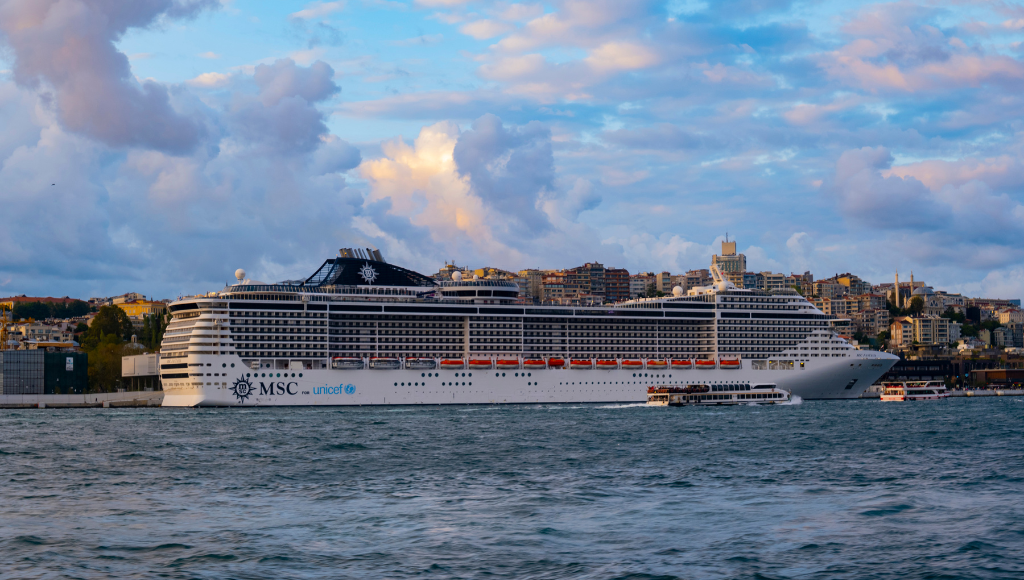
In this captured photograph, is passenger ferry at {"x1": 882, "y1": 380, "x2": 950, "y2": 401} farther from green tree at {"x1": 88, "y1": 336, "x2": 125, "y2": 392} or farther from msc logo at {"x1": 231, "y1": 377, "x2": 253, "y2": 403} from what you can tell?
green tree at {"x1": 88, "y1": 336, "x2": 125, "y2": 392}

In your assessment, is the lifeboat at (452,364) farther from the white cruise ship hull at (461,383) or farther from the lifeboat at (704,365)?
the lifeboat at (704,365)

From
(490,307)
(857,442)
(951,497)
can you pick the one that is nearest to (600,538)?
(951,497)

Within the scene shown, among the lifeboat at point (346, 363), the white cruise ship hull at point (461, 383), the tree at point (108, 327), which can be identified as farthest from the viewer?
the tree at point (108, 327)

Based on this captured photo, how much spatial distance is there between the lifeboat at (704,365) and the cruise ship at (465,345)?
112 millimetres

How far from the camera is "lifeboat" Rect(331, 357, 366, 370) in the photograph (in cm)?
8300

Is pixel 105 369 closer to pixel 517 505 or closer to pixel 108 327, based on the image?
pixel 108 327

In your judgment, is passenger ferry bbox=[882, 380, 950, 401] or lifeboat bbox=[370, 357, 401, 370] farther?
passenger ferry bbox=[882, 380, 950, 401]

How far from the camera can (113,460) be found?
38.4m

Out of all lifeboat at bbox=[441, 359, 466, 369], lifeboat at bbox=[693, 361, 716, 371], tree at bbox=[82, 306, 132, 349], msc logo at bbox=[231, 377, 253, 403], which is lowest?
msc logo at bbox=[231, 377, 253, 403]

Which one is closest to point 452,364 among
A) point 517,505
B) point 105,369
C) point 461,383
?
point 461,383

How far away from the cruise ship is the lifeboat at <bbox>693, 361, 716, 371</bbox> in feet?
0.37

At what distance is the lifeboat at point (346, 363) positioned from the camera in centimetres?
8300

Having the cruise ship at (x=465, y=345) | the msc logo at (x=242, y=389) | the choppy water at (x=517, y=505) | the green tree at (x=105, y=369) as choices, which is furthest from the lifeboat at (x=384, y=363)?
the green tree at (x=105, y=369)

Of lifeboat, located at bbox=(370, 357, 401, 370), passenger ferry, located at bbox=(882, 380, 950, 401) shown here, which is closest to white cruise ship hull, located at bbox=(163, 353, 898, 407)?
lifeboat, located at bbox=(370, 357, 401, 370)
